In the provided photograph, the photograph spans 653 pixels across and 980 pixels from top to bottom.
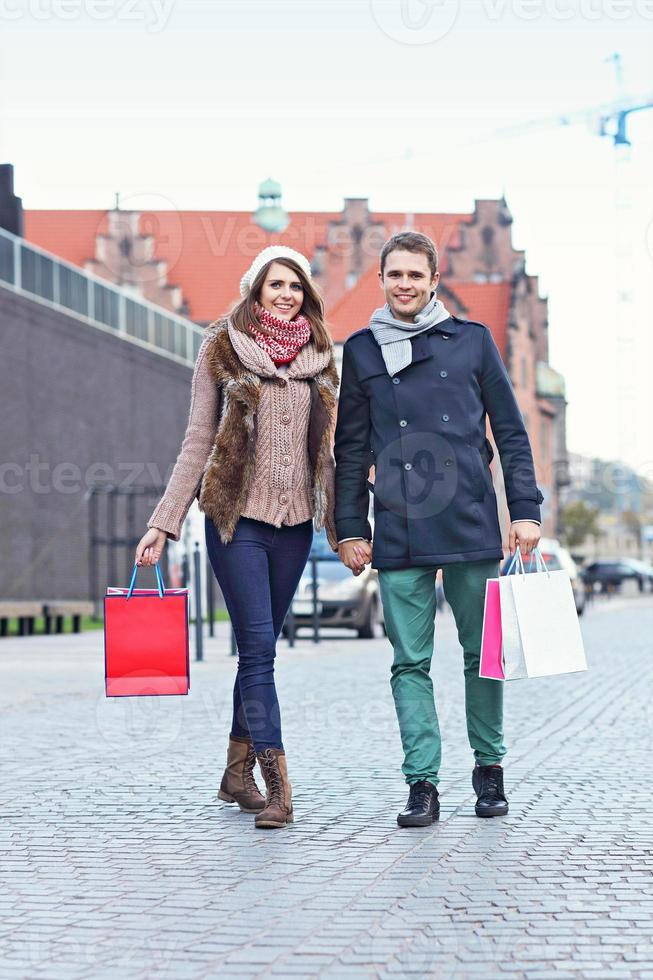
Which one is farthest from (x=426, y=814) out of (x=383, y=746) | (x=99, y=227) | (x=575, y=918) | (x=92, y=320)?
(x=99, y=227)

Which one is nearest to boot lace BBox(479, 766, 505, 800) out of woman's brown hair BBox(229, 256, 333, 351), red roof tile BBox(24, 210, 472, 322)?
woman's brown hair BBox(229, 256, 333, 351)

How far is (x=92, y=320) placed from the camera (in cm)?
3709

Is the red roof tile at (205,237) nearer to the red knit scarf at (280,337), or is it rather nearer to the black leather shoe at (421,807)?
the red knit scarf at (280,337)

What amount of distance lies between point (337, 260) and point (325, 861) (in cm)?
7515

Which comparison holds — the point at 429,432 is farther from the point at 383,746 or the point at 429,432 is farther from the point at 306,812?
the point at 383,746

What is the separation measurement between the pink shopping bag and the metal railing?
2641 cm

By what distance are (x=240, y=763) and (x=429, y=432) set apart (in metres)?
1.46

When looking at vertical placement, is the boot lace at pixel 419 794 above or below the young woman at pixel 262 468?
below

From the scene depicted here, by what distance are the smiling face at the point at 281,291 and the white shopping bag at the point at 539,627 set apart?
4.23ft

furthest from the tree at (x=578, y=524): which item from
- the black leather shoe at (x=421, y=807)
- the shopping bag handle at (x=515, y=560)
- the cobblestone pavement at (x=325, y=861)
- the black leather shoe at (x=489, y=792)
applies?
the black leather shoe at (x=421, y=807)

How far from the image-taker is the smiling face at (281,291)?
619 cm

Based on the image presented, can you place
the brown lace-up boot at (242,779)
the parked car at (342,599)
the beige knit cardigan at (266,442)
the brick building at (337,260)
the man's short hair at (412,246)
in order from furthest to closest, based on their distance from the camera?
the brick building at (337,260) → the parked car at (342,599) → the brown lace-up boot at (242,779) → the man's short hair at (412,246) → the beige knit cardigan at (266,442)

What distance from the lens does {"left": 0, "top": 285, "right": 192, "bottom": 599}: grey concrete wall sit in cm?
3175

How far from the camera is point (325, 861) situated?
534cm
